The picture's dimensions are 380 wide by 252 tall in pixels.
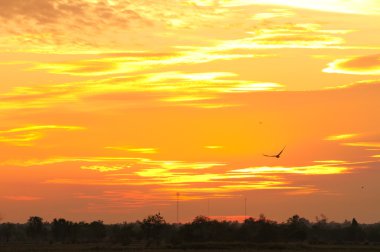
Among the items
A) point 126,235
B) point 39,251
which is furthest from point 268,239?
point 39,251

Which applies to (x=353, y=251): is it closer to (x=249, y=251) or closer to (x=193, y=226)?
(x=249, y=251)

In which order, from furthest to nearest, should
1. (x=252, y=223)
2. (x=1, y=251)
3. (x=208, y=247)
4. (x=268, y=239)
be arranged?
(x=252, y=223) < (x=268, y=239) < (x=208, y=247) < (x=1, y=251)

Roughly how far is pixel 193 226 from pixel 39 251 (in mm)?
58798

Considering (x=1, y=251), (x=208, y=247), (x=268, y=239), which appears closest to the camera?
(x=1, y=251)

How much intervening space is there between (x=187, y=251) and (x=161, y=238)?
72334 millimetres

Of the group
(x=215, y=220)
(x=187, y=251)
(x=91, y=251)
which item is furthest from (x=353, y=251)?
(x=215, y=220)

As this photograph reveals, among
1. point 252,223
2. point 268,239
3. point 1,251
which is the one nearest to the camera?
point 1,251

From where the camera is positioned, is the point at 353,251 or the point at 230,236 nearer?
the point at 353,251

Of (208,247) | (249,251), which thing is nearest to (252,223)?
(208,247)

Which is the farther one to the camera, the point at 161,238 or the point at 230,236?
the point at 161,238

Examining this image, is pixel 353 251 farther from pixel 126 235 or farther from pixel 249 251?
pixel 126 235

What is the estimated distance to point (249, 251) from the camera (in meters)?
130

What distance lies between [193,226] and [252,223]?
20.2 metres

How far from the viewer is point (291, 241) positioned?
18075 cm
